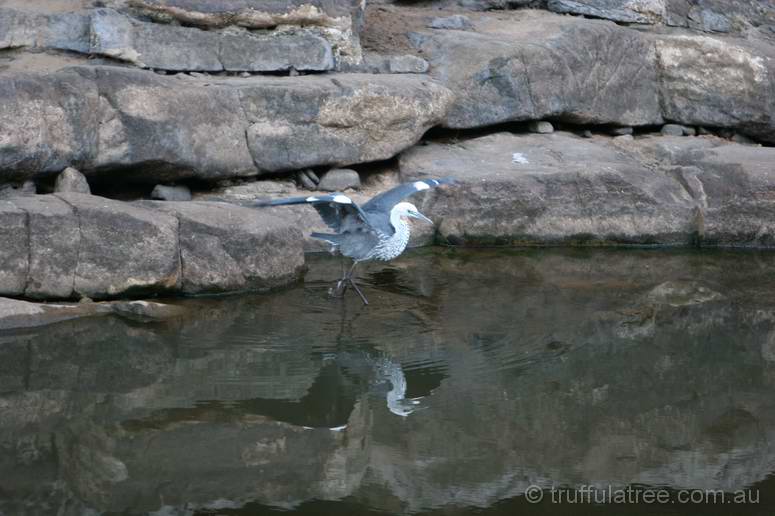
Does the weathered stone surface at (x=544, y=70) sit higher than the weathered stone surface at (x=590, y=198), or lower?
higher

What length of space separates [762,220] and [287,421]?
5.40m

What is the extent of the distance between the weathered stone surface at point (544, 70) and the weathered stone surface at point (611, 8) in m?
0.21

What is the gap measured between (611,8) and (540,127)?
68.8 inches

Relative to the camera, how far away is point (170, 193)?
27.2 feet

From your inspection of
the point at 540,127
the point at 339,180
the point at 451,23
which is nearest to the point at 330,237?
the point at 339,180

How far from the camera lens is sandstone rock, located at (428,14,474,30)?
1062 centimetres

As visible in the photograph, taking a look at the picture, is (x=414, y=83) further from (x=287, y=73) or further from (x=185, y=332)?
(x=185, y=332)

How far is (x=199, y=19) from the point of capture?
28.7 ft

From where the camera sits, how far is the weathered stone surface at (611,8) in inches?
439

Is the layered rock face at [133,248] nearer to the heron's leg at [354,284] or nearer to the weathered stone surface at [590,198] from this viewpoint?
the heron's leg at [354,284]

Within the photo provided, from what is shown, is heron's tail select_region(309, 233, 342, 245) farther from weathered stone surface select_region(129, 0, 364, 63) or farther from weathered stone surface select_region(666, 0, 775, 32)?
weathered stone surface select_region(666, 0, 775, 32)

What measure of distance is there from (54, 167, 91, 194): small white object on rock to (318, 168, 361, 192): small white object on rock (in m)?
2.00

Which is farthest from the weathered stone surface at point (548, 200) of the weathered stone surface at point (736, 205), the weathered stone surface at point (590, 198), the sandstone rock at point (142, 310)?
the sandstone rock at point (142, 310)

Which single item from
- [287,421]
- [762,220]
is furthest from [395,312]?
[762,220]
